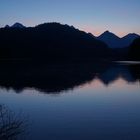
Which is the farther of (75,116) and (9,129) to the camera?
(75,116)

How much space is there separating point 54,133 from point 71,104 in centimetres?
1049

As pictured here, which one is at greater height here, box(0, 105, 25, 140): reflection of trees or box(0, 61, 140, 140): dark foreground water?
box(0, 105, 25, 140): reflection of trees

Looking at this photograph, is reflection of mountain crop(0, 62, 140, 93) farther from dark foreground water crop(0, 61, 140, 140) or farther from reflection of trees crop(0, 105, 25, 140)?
reflection of trees crop(0, 105, 25, 140)

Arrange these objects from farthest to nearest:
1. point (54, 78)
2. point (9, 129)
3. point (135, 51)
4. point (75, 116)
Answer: point (135, 51), point (54, 78), point (75, 116), point (9, 129)

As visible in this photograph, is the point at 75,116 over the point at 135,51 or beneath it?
beneath

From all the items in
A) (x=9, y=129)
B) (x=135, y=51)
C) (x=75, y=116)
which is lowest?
(x=75, y=116)

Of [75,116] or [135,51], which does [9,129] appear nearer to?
[75,116]

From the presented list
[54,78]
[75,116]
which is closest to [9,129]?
[75,116]

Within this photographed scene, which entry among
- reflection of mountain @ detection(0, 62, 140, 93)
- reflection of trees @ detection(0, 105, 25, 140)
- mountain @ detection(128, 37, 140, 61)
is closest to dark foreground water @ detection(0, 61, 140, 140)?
reflection of trees @ detection(0, 105, 25, 140)

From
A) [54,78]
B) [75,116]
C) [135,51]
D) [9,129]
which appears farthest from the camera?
[135,51]

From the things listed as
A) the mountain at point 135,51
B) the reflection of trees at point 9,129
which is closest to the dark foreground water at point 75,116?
the reflection of trees at point 9,129

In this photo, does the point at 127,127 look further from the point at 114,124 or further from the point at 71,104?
the point at 71,104

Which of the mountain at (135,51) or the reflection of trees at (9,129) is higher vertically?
the mountain at (135,51)

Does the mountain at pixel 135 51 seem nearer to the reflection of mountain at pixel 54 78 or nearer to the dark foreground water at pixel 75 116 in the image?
the reflection of mountain at pixel 54 78
